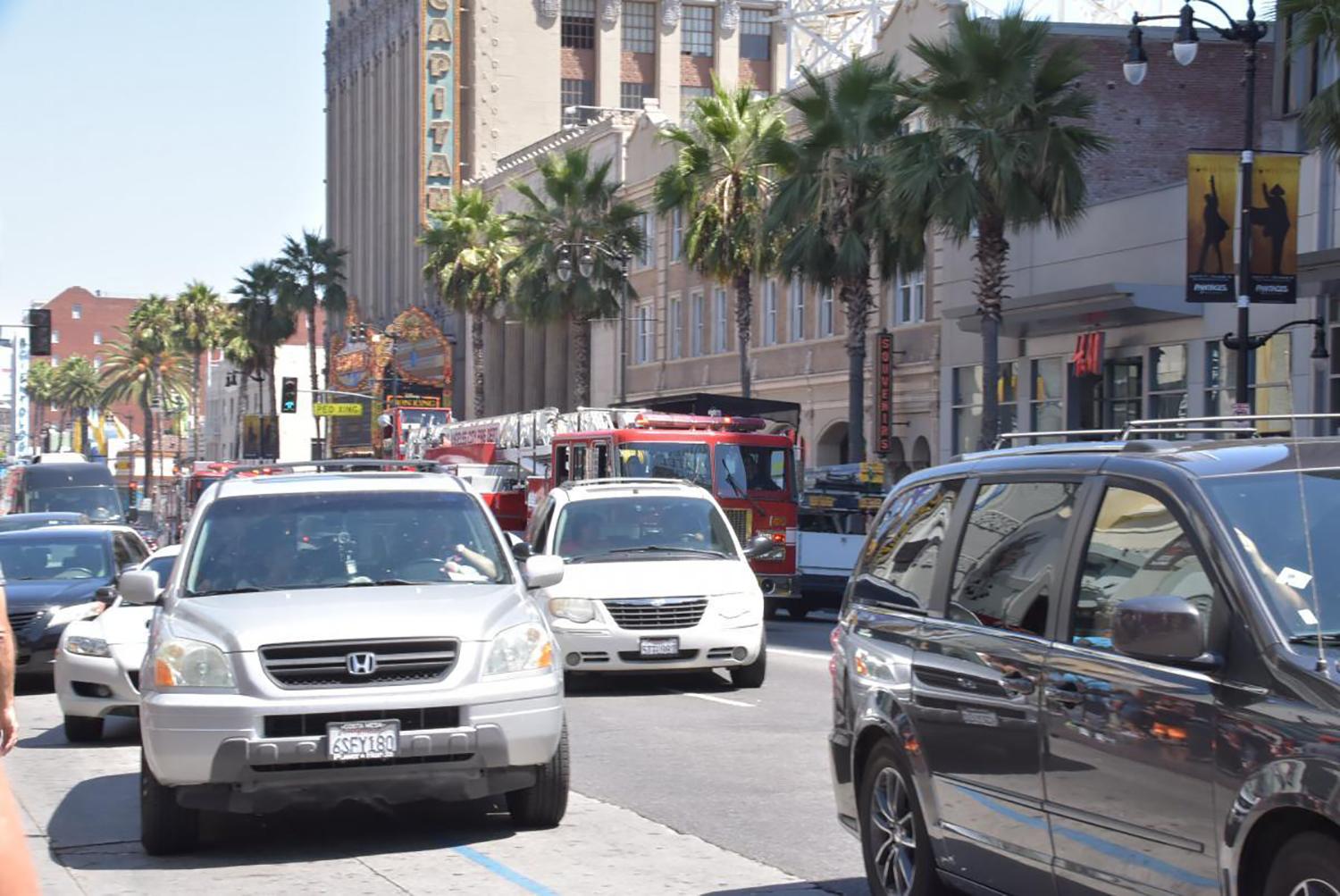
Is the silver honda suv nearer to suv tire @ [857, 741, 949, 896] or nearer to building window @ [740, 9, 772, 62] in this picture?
suv tire @ [857, 741, 949, 896]

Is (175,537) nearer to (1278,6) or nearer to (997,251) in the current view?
(997,251)

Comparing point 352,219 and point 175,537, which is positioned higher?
point 352,219

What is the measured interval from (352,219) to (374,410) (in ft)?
63.0

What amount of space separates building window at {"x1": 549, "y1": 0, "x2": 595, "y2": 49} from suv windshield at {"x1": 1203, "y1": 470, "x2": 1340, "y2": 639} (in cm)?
8500

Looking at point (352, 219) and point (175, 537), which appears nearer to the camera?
point (175, 537)

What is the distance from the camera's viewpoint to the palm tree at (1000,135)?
31.2 meters

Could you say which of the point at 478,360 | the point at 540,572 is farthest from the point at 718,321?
the point at 540,572

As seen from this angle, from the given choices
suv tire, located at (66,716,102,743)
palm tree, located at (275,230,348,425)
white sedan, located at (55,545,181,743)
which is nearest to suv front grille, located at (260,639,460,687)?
white sedan, located at (55,545,181,743)

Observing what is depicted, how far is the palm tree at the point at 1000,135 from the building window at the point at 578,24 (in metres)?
58.3

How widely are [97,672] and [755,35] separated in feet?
280

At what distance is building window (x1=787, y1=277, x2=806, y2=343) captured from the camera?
172ft

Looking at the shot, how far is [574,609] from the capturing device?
16.2m

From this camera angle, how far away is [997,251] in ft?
108

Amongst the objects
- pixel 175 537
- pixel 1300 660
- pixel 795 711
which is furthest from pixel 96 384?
pixel 1300 660
